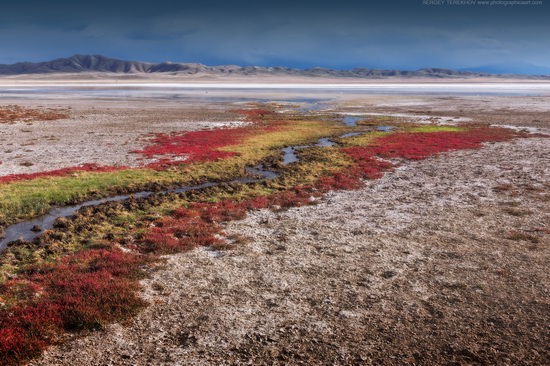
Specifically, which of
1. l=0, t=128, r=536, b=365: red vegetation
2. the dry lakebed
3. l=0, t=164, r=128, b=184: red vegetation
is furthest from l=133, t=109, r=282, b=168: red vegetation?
l=0, t=128, r=536, b=365: red vegetation

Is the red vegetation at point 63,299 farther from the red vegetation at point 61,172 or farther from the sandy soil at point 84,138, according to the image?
the sandy soil at point 84,138

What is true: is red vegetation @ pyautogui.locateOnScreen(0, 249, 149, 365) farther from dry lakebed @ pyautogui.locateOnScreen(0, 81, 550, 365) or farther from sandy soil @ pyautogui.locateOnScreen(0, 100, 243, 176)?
sandy soil @ pyautogui.locateOnScreen(0, 100, 243, 176)

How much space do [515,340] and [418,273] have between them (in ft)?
12.9

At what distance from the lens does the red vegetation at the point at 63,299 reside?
10023 millimetres

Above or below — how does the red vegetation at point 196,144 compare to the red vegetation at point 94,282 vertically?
above

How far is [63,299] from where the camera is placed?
11.7 metres

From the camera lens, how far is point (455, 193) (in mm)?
23781

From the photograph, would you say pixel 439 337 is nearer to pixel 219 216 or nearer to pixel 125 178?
pixel 219 216

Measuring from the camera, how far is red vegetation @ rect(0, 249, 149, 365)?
10.0m

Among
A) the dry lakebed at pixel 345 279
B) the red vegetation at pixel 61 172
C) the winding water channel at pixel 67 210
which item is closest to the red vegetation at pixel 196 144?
the red vegetation at pixel 61 172

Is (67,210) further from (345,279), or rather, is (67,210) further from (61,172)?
(345,279)

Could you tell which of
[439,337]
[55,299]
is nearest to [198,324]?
[55,299]

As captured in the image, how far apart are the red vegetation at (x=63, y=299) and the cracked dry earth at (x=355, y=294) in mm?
553

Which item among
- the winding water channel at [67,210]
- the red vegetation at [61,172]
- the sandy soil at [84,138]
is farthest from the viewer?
the sandy soil at [84,138]
